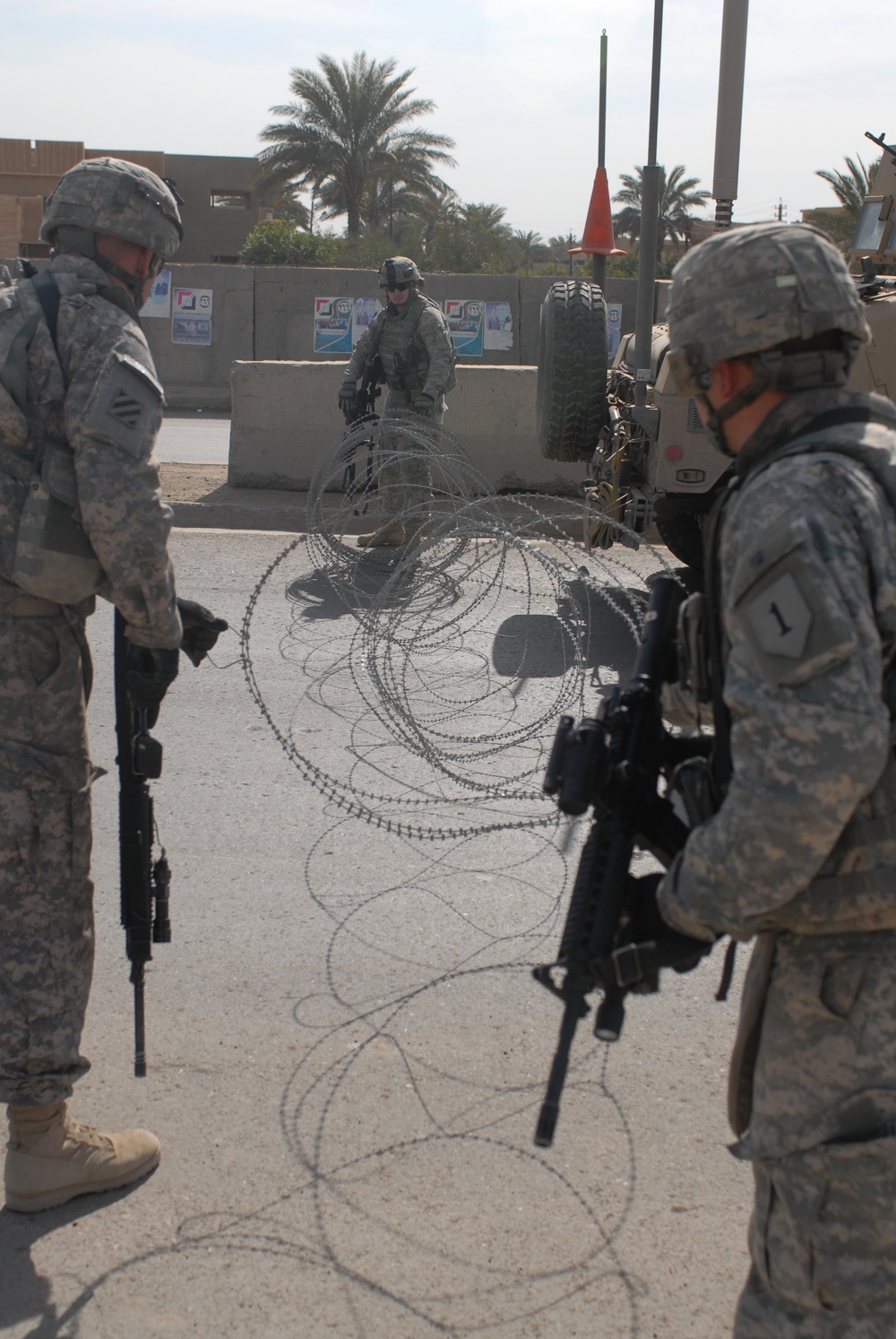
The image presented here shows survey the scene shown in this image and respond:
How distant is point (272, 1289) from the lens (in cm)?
234

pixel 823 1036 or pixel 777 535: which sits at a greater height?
pixel 777 535

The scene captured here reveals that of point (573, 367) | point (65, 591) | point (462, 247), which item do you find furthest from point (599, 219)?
point (462, 247)

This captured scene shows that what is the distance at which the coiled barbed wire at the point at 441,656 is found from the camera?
4246mm

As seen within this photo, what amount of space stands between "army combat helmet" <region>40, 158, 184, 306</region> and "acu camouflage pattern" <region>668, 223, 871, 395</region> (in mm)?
1313

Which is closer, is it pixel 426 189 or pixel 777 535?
pixel 777 535

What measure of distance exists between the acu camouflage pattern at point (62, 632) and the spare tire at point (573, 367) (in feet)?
16.8

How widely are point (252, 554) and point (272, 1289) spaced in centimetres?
667

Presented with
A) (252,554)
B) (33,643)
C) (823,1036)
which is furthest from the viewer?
(252,554)

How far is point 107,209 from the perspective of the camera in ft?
8.37

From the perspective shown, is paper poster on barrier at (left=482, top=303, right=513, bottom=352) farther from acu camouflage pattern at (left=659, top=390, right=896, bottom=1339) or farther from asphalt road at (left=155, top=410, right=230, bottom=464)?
acu camouflage pattern at (left=659, top=390, right=896, bottom=1339)

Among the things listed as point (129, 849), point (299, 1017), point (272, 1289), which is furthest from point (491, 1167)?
point (129, 849)

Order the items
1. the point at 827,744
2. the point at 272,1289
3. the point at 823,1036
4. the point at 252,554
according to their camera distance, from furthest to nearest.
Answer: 1. the point at 252,554
2. the point at 272,1289
3. the point at 823,1036
4. the point at 827,744

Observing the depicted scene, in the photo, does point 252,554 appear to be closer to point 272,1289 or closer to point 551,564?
point 551,564

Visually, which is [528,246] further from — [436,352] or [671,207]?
[436,352]
